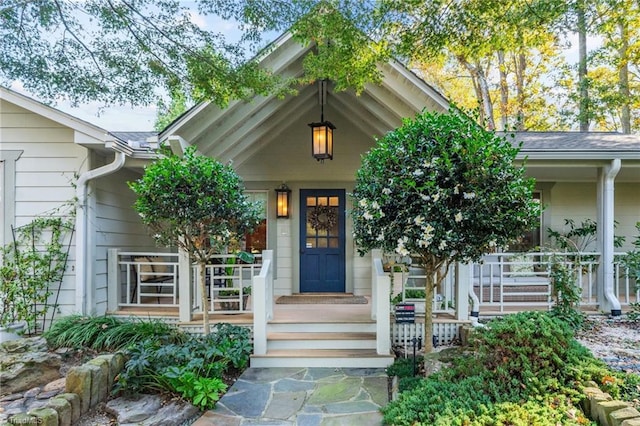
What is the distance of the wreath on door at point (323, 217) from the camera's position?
734cm

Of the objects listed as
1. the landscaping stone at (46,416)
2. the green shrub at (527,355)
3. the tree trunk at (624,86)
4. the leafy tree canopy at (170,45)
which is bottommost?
the landscaping stone at (46,416)

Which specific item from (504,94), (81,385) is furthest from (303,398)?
(504,94)

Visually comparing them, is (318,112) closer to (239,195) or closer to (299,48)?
(299,48)

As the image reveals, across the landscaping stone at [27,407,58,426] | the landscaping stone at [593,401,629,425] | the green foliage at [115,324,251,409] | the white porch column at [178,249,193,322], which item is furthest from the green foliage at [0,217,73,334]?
the landscaping stone at [593,401,629,425]

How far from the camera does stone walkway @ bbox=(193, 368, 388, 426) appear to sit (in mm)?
3352

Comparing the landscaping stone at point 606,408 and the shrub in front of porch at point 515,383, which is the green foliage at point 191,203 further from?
the landscaping stone at point 606,408

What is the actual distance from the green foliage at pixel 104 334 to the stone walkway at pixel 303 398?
1.19 metres

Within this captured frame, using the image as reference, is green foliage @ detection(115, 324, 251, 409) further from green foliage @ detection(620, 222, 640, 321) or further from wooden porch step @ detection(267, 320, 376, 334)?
green foliage @ detection(620, 222, 640, 321)

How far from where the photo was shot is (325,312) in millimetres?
5699

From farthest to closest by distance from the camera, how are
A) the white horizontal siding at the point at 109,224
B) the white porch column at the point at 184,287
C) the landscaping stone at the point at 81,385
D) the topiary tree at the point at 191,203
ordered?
the white horizontal siding at the point at 109,224, the white porch column at the point at 184,287, the topiary tree at the point at 191,203, the landscaping stone at the point at 81,385

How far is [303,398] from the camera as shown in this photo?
3785 mm

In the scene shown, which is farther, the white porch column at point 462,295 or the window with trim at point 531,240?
the window with trim at point 531,240

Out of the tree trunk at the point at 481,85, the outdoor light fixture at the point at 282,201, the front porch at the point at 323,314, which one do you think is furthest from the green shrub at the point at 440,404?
the tree trunk at the point at 481,85

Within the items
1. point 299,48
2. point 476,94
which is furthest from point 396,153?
point 476,94
